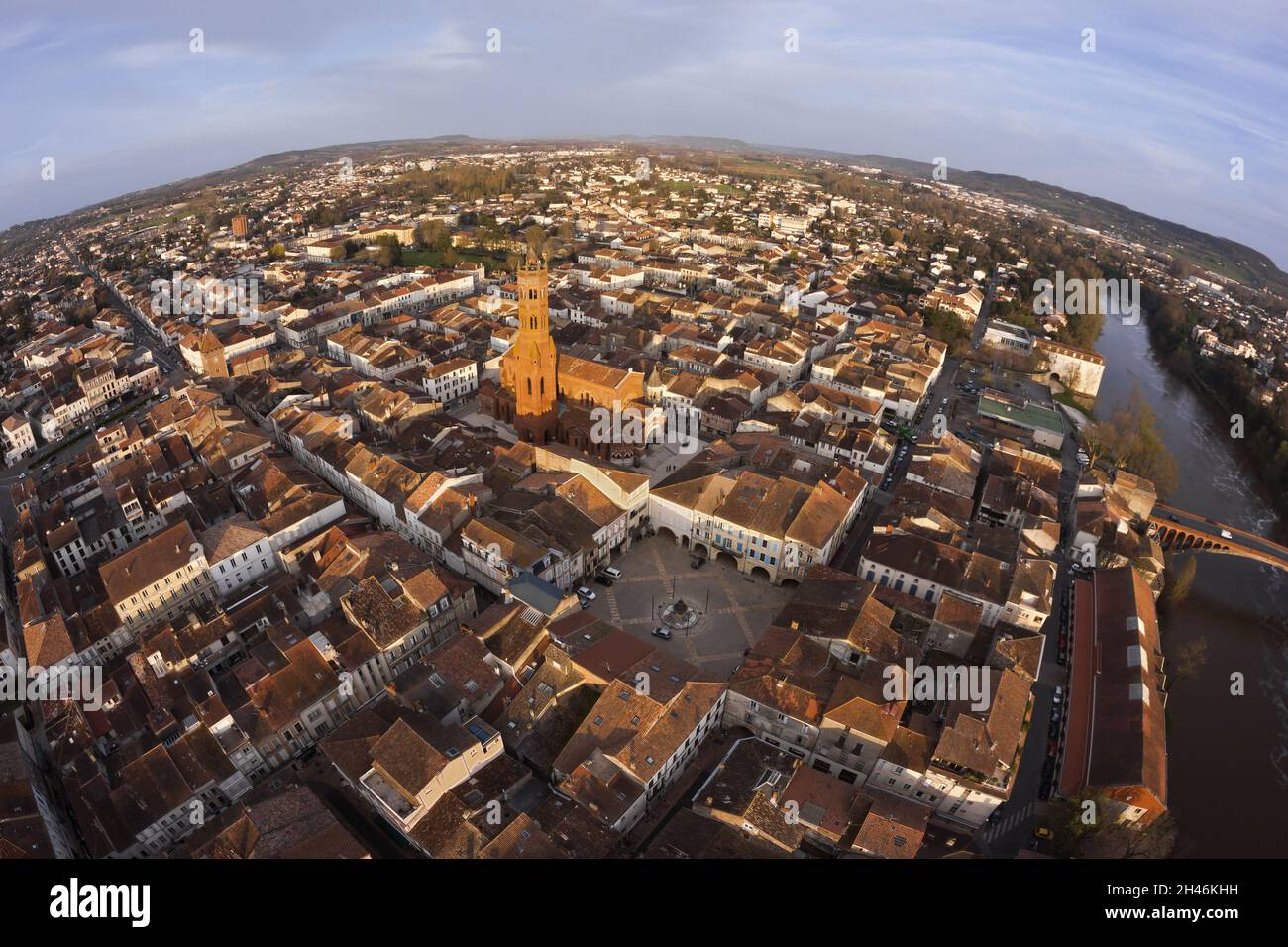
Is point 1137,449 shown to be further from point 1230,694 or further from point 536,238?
point 536,238

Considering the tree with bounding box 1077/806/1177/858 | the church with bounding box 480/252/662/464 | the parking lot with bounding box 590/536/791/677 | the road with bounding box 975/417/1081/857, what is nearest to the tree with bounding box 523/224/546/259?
the church with bounding box 480/252/662/464

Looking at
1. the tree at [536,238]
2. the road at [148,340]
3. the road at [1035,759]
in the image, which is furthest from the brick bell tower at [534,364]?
the tree at [536,238]

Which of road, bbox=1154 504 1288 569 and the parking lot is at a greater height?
road, bbox=1154 504 1288 569

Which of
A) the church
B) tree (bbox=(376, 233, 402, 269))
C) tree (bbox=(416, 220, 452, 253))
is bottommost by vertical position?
the church

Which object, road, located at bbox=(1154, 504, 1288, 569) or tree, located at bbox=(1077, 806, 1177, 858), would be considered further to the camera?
road, located at bbox=(1154, 504, 1288, 569)

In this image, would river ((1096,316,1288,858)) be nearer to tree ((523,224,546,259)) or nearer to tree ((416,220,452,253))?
tree ((523,224,546,259))

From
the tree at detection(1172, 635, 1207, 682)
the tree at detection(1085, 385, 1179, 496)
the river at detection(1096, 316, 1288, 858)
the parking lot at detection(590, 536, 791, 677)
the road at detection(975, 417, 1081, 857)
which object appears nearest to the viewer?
the road at detection(975, 417, 1081, 857)

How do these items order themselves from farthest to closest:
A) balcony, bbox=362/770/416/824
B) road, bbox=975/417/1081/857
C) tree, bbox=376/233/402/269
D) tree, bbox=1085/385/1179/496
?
tree, bbox=376/233/402/269 → tree, bbox=1085/385/1179/496 → road, bbox=975/417/1081/857 → balcony, bbox=362/770/416/824
